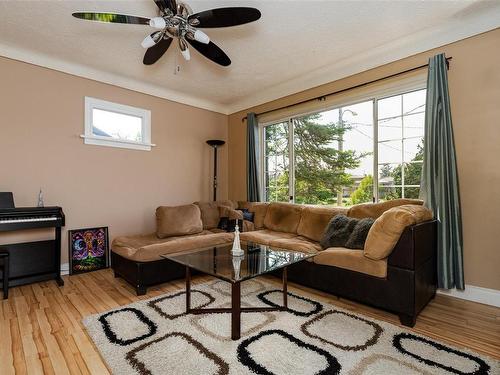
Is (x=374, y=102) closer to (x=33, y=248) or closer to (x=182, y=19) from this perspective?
(x=182, y=19)

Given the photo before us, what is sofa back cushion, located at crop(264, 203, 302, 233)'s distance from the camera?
12.3 feet

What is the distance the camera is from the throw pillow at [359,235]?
2.59m

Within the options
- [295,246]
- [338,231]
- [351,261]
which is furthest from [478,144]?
[295,246]

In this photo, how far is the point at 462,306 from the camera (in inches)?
97.7

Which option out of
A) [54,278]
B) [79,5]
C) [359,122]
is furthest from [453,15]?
[54,278]

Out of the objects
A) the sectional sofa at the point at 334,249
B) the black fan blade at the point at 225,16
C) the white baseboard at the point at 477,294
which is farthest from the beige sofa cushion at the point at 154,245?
the white baseboard at the point at 477,294

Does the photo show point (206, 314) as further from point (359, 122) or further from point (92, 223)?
point (359, 122)

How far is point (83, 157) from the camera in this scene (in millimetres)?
3645

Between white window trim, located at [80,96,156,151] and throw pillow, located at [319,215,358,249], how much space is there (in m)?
2.94

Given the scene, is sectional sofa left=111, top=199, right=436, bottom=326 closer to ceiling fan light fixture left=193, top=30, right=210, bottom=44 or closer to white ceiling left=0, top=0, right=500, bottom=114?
white ceiling left=0, top=0, right=500, bottom=114

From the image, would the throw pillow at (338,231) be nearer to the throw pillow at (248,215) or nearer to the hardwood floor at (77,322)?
the hardwood floor at (77,322)

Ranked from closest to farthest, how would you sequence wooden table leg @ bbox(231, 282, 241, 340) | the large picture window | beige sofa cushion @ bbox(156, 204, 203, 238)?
wooden table leg @ bbox(231, 282, 241, 340) < the large picture window < beige sofa cushion @ bbox(156, 204, 203, 238)

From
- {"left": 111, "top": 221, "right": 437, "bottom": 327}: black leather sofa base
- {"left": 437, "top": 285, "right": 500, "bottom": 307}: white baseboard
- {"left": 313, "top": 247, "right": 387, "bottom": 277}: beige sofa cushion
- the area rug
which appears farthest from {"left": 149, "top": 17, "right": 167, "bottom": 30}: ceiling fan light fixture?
{"left": 437, "top": 285, "right": 500, "bottom": 307}: white baseboard

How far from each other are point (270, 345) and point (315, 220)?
189cm
